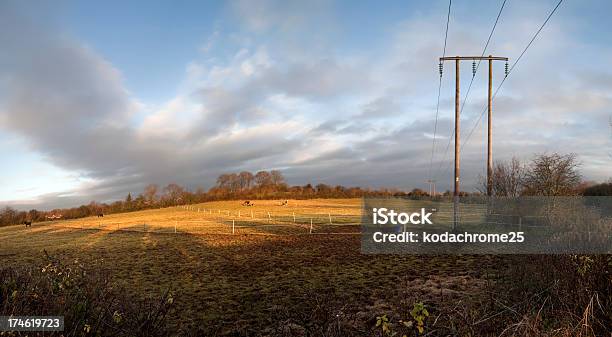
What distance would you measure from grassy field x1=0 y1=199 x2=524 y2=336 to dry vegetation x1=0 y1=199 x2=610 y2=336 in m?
0.05

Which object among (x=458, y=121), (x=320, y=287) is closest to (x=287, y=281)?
(x=320, y=287)

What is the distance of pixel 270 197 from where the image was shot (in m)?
92.1

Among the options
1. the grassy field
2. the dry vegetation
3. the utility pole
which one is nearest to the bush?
the dry vegetation

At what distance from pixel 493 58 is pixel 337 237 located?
19.3 m

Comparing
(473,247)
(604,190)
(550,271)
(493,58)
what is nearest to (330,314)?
(550,271)

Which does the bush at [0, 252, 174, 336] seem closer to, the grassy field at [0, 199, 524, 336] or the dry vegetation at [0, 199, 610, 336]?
the dry vegetation at [0, 199, 610, 336]

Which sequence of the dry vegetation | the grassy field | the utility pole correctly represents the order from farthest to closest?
the utility pole, the grassy field, the dry vegetation

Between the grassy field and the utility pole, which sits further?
the utility pole

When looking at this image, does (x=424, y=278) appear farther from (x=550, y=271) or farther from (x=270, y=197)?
(x=270, y=197)

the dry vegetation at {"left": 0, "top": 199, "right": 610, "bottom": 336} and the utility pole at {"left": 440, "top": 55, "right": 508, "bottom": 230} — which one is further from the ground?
the utility pole at {"left": 440, "top": 55, "right": 508, "bottom": 230}

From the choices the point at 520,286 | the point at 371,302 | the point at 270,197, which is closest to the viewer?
the point at 520,286

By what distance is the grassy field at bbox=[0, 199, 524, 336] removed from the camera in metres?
9.49

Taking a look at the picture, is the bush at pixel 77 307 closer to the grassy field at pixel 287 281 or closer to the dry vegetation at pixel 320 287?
the dry vegetation at pixel 320 287

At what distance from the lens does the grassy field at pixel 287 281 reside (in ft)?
31.1
